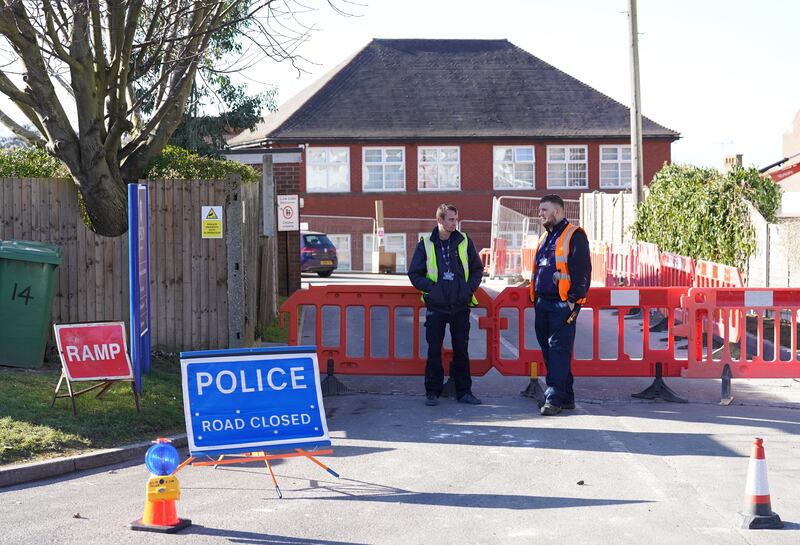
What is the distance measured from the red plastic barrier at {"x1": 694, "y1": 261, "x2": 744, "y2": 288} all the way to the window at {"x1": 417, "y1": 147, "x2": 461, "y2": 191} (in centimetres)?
2897

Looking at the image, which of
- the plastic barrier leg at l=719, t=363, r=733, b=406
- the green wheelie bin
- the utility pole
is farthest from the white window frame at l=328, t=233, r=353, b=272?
the plastic barrier leg at l=719, t=363, r=733, b=406

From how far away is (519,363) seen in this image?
11.7 meters

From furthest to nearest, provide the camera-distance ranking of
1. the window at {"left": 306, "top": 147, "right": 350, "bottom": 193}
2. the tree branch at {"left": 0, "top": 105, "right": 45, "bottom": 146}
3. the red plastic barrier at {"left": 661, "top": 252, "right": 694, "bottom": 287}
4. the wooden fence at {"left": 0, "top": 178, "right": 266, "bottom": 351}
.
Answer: the window at {"left": 306, "top": 147, "right": 350, "bottom": 193} < the red plastic barrier at {"left": 661, "top": 252, "right": 694, "bottom": 287} < the tree branch at {"left": 0, "top": 105, "right": 45, "bottom": 146} < the wooden fence at {"left": 0, "top": 178, "right": 266, "bottom": 351}

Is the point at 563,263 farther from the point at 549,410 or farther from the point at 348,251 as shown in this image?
A: the point at 348,251

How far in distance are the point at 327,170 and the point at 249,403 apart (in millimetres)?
37974

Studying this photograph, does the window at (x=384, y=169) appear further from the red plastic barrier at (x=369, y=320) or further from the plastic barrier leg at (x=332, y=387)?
the plastic barrier leg at (x=332, y=387)

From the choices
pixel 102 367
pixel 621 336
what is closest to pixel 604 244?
pixel 621 336

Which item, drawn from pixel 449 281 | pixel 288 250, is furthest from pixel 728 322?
pixel 288 250

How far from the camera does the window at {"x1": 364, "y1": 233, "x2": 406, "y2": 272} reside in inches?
1757

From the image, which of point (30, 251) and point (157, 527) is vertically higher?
point (30, 251)

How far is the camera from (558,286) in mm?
10359

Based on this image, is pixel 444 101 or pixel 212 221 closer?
pixel 212 221

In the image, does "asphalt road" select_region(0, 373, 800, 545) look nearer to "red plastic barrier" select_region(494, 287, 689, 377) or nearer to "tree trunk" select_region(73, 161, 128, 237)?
"red plastic barrier" select_region(494, 287, 689, 377)

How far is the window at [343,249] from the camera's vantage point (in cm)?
4478
